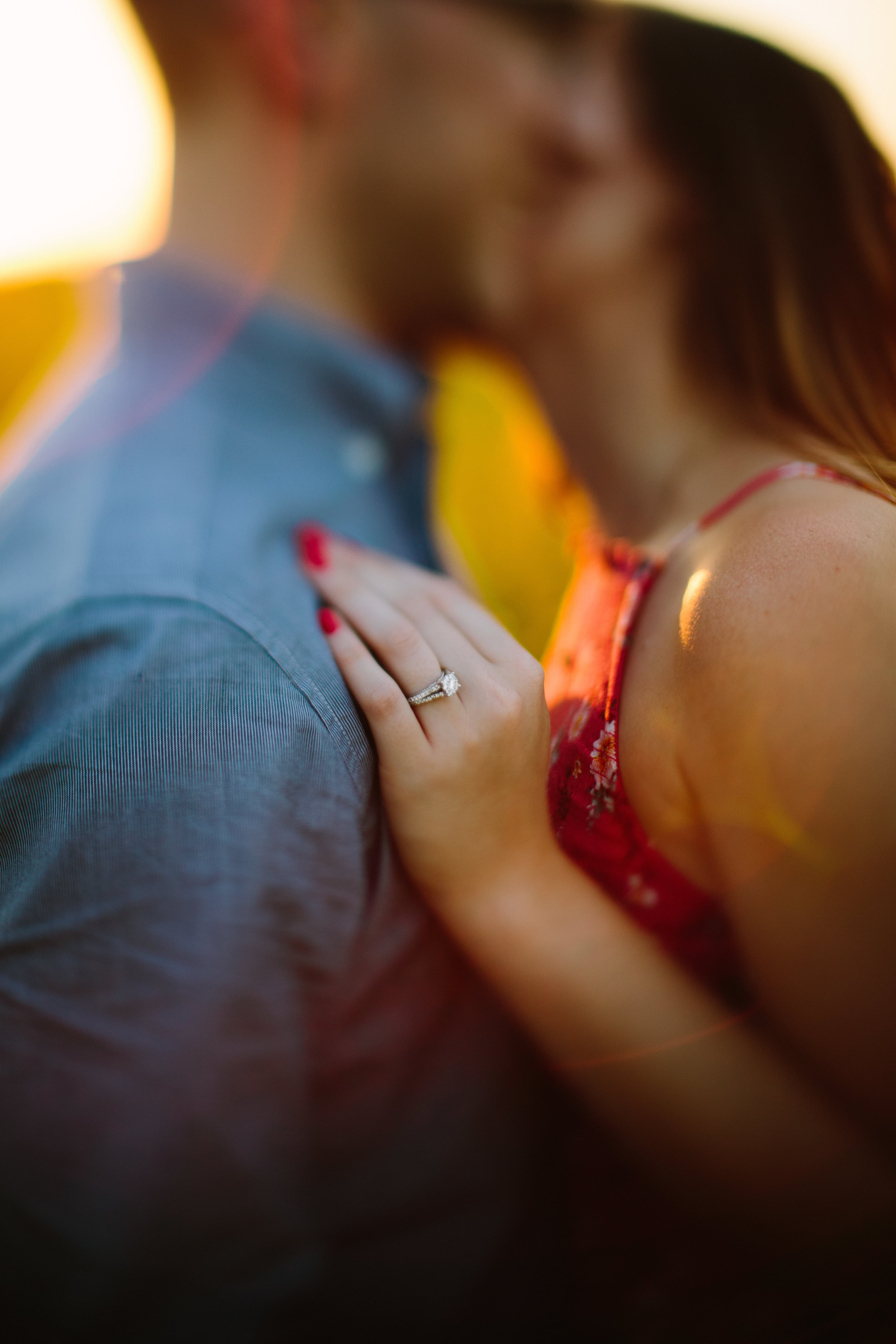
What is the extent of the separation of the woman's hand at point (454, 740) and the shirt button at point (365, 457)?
0.40m

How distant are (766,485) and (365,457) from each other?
0.60m

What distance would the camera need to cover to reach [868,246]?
98 cm

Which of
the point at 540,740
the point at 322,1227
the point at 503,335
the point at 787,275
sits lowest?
the point at 322,1227

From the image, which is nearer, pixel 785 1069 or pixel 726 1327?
pixel 785 1069

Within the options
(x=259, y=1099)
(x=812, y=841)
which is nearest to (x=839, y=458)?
(x=812, y=841)

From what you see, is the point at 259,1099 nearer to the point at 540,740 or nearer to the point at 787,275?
the point at 540,740

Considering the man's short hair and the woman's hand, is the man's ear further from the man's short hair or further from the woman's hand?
the woman's hand

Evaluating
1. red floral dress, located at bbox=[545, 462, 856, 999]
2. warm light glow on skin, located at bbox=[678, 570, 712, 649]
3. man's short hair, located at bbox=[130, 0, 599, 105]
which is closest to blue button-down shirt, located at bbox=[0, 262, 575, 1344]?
red floral dress, located at bbox=[545, 462, 856, 999]

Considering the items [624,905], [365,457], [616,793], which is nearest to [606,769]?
[616,793]

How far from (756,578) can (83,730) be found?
569 mm

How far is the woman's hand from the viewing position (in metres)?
0.63

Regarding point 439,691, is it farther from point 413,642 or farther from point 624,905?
point 624,905

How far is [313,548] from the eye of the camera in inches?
32.5

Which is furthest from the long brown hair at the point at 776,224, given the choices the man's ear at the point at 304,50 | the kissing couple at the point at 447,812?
the man's ear at the point at 304,50
